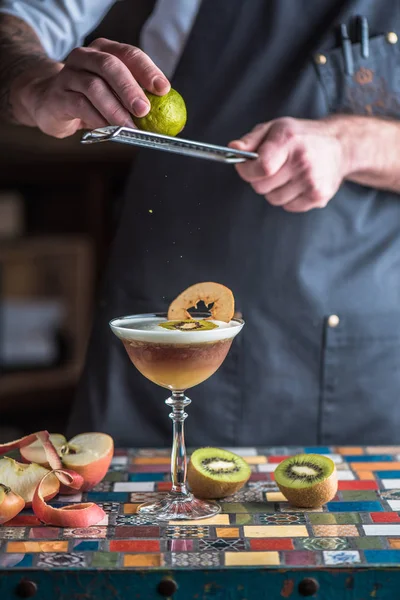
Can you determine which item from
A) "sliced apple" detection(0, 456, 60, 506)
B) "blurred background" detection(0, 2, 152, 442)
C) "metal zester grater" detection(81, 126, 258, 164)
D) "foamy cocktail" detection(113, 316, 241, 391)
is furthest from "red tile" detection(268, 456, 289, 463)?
"blurred background" detection(0, 2, 152, 442)

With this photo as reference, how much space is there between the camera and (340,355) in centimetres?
162

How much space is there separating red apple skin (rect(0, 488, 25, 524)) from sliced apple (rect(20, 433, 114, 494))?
0.30ft

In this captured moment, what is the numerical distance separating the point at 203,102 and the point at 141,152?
14 centimetres

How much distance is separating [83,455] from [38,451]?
0.07 m

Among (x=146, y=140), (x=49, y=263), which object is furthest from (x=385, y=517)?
(x=49, y=263)

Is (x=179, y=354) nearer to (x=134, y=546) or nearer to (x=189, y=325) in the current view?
(x=189, y=325)

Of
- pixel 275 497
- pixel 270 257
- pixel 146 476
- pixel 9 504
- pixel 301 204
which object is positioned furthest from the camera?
pixel 270 257

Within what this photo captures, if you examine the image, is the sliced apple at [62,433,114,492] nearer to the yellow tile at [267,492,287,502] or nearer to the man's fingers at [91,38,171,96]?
the yellow tile at [267,492,287,502]

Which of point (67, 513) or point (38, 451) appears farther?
point (38, 451)

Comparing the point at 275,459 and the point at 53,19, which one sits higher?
the point at 53,19

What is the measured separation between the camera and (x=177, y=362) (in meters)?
1.11

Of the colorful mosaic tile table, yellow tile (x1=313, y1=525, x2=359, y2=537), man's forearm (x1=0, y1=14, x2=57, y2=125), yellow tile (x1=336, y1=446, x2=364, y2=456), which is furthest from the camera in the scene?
man's forearm (x1=0, y1=14, x2=57, y2=125)

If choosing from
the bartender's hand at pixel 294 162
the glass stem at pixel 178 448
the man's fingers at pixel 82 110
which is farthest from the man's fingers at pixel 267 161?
the glass stem at pixel 178 448

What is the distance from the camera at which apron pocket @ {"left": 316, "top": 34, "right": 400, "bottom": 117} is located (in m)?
1.55
